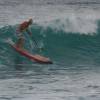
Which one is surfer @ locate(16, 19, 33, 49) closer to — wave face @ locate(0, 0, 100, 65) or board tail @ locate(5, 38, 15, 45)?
wave face @ locate(0, 0, 100, 65)

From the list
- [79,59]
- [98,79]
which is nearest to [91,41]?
[79,59]

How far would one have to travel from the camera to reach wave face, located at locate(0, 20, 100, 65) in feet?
72.4

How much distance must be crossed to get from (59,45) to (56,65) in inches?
159

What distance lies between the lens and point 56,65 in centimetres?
2070

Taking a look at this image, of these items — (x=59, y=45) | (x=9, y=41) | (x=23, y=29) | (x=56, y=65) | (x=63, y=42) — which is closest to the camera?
(x=56, y=65)

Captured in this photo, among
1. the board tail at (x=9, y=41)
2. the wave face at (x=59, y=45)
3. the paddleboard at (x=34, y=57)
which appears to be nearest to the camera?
the paddleboard at (x=34, y=57)

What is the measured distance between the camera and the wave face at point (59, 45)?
72.4ft

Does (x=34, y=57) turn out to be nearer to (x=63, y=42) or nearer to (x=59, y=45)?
(x=59, y=45)

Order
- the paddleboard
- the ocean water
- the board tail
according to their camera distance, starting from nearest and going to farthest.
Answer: the ocean water → the paddleboard → the board tail

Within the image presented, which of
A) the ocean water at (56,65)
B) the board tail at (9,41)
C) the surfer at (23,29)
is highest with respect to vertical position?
the surfer at (23,29)

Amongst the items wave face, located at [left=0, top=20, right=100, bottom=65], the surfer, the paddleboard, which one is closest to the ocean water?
wave face, located at [left=0, top=20, right=100, bottom=65]

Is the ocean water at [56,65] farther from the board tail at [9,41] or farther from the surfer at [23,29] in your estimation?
the surfer at [23,29]

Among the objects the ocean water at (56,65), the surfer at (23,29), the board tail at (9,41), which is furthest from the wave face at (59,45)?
the surfer at (23,29)

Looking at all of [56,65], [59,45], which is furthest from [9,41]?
[56,65]
